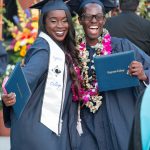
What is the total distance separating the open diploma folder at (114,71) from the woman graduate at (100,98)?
4.3 inches

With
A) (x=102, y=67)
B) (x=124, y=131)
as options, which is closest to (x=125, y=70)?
(x=102, y=67)

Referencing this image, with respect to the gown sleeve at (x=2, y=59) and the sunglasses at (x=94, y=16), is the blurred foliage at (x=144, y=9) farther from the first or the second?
the sunglasses at (x=94, y=16)

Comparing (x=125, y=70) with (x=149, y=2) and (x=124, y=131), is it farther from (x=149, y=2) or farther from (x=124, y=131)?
(x=149, y=2)

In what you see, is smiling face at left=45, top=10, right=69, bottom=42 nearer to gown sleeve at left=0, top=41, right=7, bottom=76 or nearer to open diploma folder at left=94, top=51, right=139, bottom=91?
open diploma folder at left=94, top=51, right=139, bottom=91

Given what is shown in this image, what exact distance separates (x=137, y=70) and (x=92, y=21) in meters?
0.54

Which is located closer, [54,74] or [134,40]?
[54,74]

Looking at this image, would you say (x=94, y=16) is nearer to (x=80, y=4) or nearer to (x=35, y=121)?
(x=80, y=4)

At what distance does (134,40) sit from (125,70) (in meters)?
1.38

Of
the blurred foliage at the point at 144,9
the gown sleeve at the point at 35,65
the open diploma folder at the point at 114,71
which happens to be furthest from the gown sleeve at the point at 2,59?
the blurred foliage at the point at 144,9

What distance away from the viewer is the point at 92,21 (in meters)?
4.97

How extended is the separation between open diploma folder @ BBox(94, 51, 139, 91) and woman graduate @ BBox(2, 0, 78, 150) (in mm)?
223

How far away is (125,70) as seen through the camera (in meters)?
4.81

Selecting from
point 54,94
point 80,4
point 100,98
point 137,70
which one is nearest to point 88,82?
point 100,98

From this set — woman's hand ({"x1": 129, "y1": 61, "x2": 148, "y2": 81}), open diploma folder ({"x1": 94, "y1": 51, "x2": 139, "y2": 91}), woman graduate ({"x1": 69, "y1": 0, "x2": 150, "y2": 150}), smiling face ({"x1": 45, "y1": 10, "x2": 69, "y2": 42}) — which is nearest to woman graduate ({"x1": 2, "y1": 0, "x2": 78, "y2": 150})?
smiling face ({"x1": 45, "y1": 10, "x2": 69, "y2": 42})
